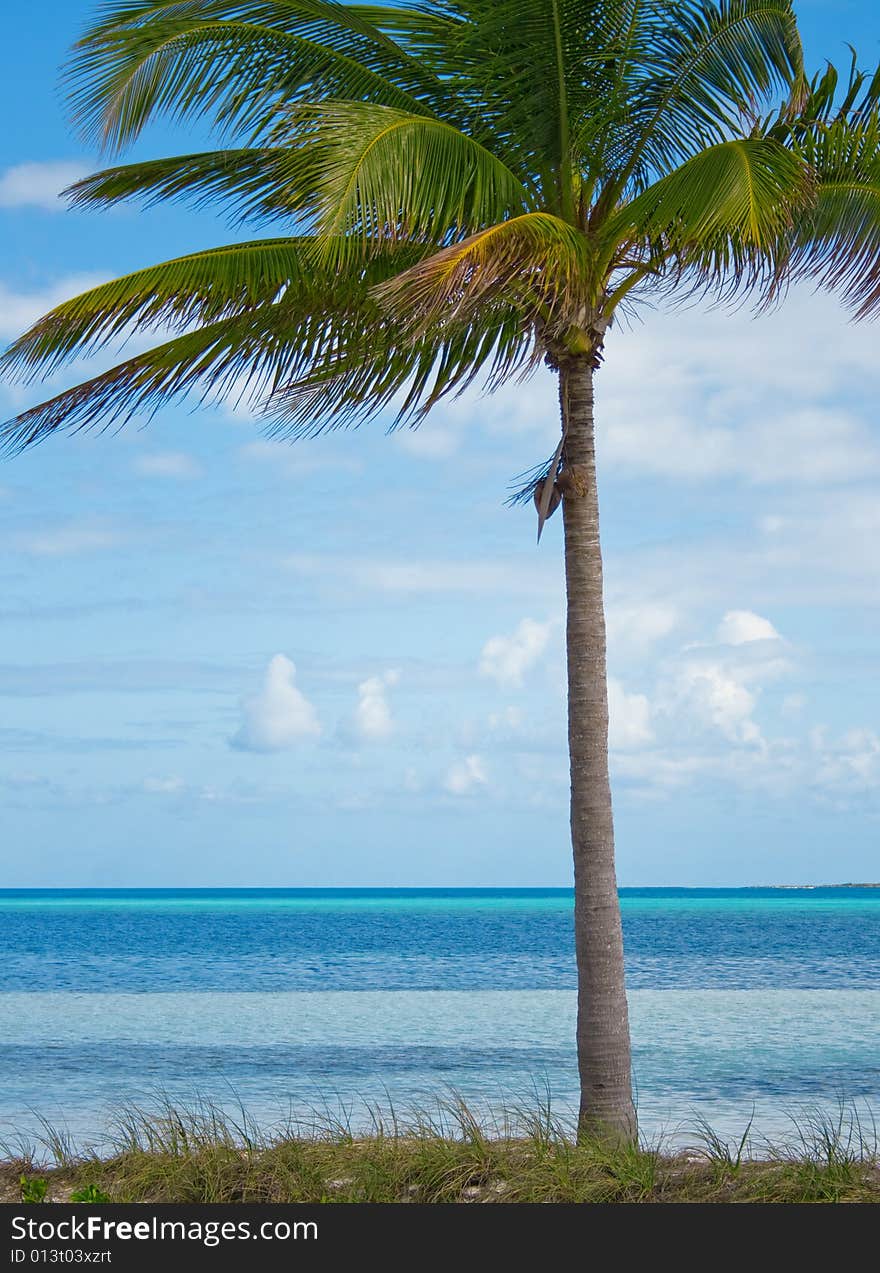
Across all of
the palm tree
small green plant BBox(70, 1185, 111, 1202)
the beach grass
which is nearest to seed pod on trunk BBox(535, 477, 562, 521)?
the palm tree

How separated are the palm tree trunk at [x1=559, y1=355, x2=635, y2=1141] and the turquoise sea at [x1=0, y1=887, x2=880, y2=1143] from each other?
250 cm

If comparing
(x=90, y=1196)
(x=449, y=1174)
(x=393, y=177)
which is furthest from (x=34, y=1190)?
(x=393, y=177)

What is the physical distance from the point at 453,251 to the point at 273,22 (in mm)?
2731

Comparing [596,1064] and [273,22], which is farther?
[273,22]

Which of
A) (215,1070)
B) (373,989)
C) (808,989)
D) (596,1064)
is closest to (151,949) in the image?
(373,989)

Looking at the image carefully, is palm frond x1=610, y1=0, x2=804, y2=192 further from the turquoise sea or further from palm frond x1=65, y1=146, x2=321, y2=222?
the turquoise sea

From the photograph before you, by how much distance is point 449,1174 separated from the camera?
648cm

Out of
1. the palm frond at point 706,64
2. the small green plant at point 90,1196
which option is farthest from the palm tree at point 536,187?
the small green plant at point 90,1196

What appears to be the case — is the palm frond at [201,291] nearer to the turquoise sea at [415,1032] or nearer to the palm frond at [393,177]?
the palm frond at [393,177]

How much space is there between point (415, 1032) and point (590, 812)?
45.7 feet

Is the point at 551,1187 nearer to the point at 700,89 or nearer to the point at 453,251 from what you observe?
the point at 453,251

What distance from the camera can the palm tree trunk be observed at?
704 centimetres

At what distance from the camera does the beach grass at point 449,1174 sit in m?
6.21

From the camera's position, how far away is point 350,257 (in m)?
6.87
